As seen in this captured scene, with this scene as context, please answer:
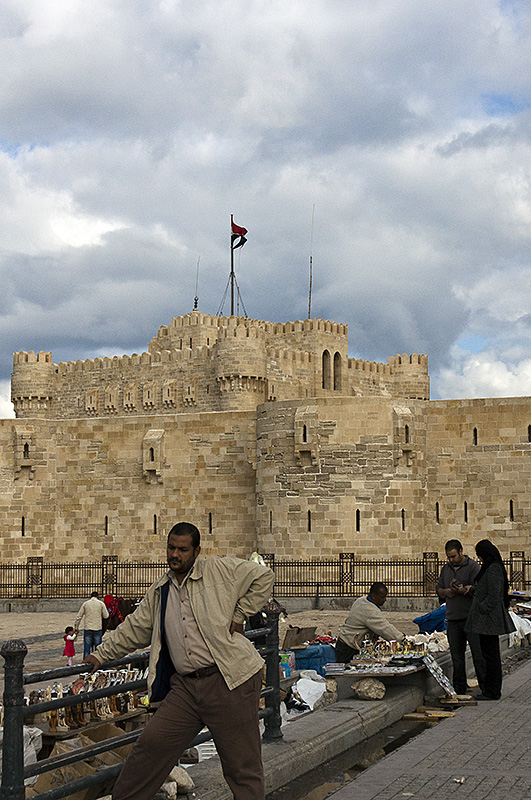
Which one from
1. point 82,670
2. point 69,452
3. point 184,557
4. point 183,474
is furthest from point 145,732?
point 69,452

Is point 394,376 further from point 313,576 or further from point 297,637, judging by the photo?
point 297,637

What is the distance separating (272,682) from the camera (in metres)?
6.84

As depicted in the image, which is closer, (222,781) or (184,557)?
(184,557)

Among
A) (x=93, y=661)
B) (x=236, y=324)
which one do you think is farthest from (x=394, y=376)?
(x=93, y=661)

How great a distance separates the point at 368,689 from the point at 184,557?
4214mm

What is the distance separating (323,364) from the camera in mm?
49656

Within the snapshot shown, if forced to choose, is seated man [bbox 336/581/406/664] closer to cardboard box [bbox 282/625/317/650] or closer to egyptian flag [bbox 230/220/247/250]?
cardboard box [bbox 282/625/317/650]

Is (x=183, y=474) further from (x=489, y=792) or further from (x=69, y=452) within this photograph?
(x=489, y=792)

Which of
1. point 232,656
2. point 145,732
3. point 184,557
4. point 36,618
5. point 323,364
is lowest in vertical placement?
point 36,618

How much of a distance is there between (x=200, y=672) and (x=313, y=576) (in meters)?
19.6

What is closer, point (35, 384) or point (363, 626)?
point (363, 626)

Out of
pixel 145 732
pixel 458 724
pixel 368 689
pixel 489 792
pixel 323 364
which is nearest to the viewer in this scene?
pixel 145 732

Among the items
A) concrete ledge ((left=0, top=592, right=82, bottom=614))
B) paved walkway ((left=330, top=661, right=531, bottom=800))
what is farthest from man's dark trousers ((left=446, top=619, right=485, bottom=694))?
concrete ledge ((left=0, top=592, right=82, bottom=614))

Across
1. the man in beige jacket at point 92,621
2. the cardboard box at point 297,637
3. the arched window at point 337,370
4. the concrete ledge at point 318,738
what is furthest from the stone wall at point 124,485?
the arched window at point 337,370
